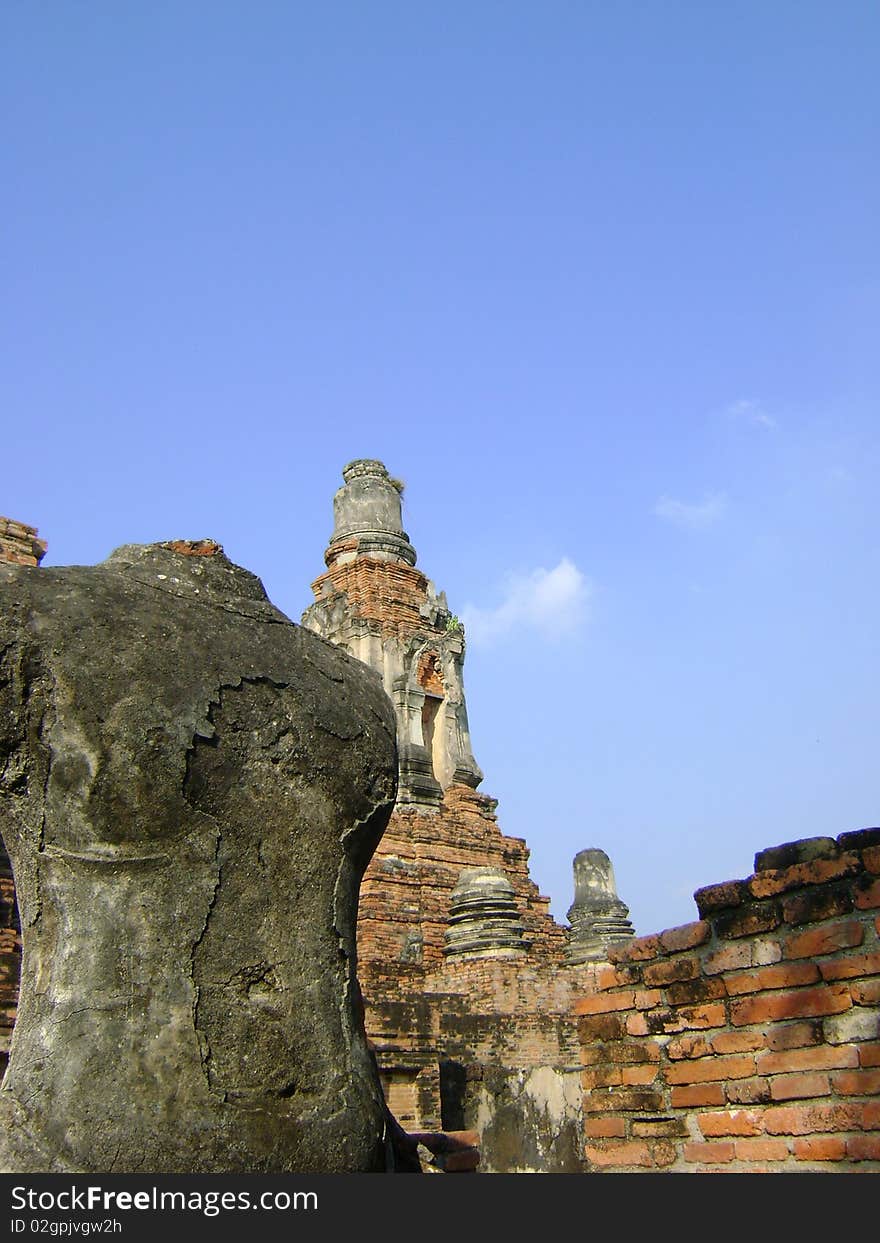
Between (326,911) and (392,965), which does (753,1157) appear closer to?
(326,911)

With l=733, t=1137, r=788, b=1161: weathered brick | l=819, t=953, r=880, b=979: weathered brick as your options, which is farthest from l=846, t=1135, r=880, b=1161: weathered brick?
l=819, t=953, r=880, b=979: weathered brick

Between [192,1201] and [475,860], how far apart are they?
14474 millimetres

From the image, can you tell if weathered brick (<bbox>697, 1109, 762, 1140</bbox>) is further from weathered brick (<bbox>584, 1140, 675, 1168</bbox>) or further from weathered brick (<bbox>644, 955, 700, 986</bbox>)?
weathered brick (<bbox>644, 955, 700, 986</bbox>)

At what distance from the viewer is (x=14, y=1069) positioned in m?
2.07

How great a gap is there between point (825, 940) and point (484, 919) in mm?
10403

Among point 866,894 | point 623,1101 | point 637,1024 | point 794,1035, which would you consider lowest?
point 623,1101

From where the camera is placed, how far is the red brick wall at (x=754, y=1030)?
347 centimetres

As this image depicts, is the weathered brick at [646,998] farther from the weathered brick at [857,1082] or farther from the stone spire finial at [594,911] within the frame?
the stone spire finial at [594,911]

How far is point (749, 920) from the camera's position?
3.86 m

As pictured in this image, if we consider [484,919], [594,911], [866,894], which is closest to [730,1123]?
[866,894]

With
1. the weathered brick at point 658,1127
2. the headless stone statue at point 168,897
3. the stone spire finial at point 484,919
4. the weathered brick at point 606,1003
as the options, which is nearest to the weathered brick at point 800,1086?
the weathered brick at point 658,1127

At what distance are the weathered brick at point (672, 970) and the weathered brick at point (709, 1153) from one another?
55 centimetres

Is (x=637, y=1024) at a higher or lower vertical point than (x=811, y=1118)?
higher

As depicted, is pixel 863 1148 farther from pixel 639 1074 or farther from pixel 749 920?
pixel 639 1074
